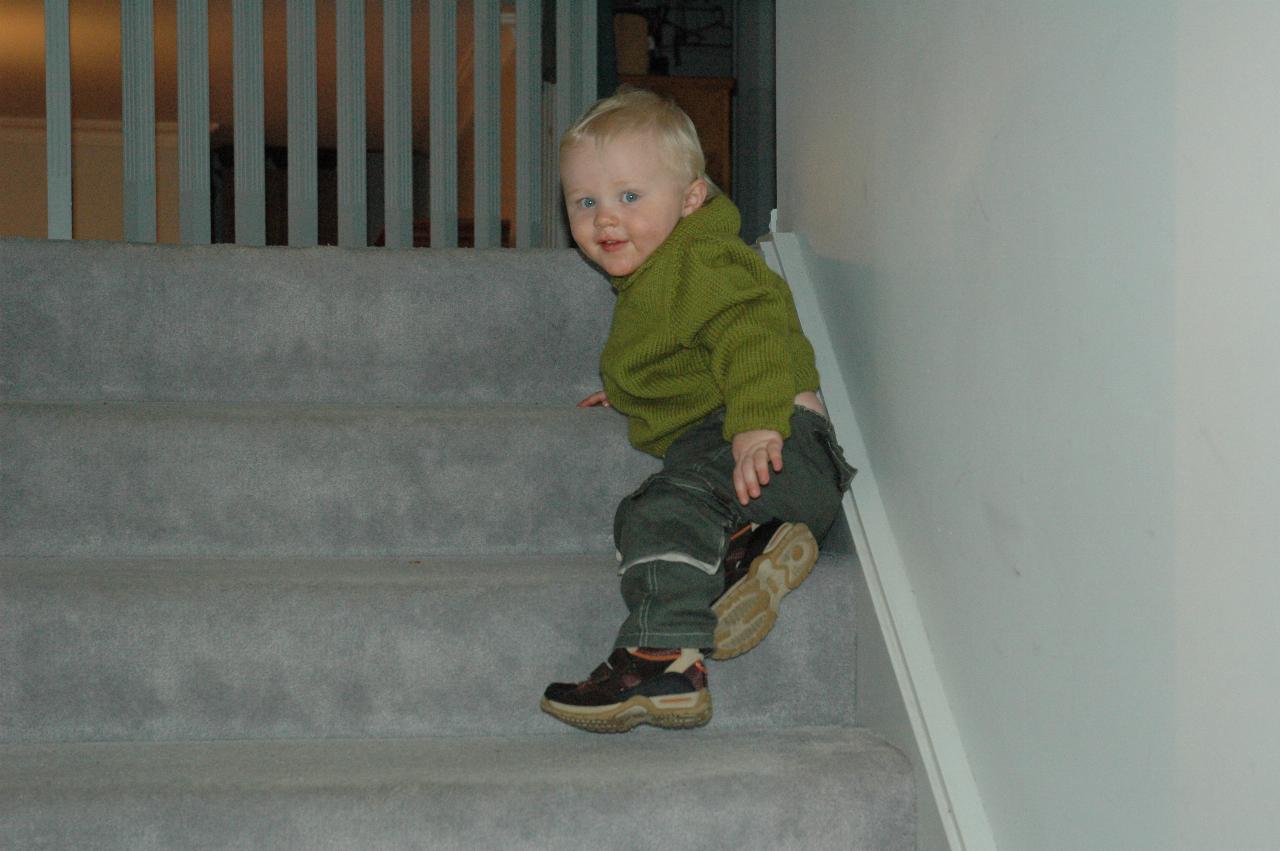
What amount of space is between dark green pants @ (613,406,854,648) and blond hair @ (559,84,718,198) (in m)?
0.36

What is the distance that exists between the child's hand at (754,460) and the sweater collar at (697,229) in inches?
11.5

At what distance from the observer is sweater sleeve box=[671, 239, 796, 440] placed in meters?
1.34

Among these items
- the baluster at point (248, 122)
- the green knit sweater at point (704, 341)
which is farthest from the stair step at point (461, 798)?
the baluster at point (248, 122)

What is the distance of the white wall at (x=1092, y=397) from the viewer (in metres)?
0.69

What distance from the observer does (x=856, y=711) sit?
1.31m

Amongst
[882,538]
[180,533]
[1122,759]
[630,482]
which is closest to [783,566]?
[882,538]

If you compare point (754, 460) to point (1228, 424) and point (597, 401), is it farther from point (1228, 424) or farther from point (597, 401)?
point (1228, 424)

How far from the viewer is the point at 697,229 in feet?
5.00

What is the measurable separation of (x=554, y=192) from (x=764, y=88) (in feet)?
7.65

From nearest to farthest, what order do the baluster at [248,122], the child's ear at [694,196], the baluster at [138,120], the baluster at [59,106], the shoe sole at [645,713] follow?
the shoe sole at [645,713] → the child's ear at [694,196] → the baluster at [59,106] → the baluster at [138,120] → the baluster at [248,122]

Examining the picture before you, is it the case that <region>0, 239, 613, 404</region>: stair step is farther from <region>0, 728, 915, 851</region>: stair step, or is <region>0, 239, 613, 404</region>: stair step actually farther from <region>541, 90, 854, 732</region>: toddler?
<region>0, 728, 915, 851</region>: stair step

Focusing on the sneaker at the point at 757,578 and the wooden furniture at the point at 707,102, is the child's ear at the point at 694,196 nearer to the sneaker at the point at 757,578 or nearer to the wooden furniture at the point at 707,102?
the sneaker at the point at 757,578

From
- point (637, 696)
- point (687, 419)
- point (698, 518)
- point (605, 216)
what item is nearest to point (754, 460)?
point (698, 518)

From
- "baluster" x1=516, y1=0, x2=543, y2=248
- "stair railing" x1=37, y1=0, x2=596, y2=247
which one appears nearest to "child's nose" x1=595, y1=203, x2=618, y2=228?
"stair railing" x1=37, y1=0, x2=596, y2=247
